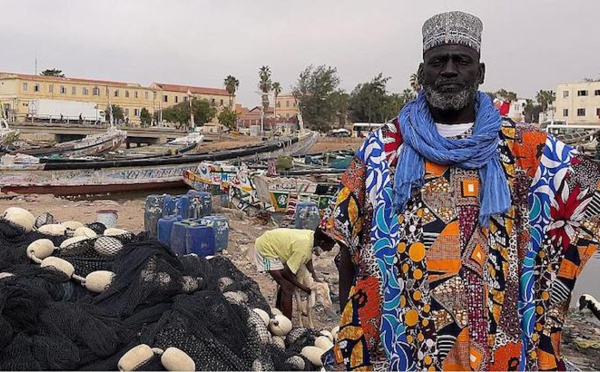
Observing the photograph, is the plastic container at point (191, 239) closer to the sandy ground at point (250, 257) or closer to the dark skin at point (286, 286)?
the sandy ground at point (250, 257)

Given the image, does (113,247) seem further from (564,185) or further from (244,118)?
(244,118)

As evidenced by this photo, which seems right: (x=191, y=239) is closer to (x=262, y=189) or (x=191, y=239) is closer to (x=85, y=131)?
(x=262, y=189)

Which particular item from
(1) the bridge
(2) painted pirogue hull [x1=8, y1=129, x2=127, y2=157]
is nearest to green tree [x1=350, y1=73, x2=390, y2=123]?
(1) the bridge

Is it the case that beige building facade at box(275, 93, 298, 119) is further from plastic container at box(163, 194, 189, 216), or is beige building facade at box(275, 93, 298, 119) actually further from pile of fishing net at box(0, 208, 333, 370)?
pile of fishing net at box(0, 208, 333, 370)

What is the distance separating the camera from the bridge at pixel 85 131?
155ft

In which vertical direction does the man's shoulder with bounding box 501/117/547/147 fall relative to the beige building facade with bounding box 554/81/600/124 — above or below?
below

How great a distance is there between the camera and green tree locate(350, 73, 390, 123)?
63.2m

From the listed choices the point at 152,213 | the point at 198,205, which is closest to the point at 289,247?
the point at 152,213

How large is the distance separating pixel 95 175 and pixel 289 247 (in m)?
14.6

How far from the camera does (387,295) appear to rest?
1733mm

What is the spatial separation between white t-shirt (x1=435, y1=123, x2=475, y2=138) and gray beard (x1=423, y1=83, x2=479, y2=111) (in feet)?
0.17

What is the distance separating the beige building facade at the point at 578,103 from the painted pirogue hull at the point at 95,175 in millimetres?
49013

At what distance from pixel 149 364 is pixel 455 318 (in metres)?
1.97

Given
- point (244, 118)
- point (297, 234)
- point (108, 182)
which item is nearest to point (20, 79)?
point (244, 118)
